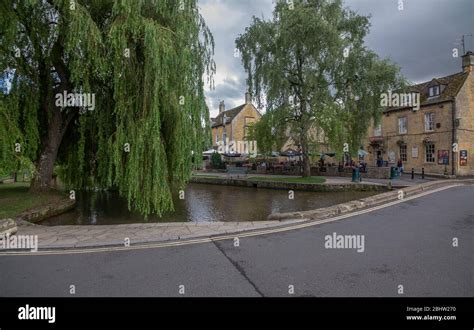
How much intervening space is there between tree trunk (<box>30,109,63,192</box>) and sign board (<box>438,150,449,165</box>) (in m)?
29.6

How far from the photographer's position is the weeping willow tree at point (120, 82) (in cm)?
898

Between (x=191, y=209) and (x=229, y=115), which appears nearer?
(x=191, y=209)

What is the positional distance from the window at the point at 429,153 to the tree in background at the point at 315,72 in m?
8.37

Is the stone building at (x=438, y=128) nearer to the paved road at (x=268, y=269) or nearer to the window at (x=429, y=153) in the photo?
the window at (x=429, y=153)

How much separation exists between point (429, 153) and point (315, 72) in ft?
49.5

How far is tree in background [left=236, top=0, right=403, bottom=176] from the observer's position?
69.1 feet

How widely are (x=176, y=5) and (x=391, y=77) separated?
18.9m

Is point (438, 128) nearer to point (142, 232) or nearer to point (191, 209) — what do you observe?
point (191, 209)

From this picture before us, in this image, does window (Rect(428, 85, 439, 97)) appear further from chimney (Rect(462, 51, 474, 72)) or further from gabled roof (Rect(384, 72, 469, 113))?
chimney (Rect(462, 51, 474, 72))

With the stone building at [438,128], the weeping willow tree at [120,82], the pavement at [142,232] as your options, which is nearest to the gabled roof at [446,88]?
the stone building at [438,128]

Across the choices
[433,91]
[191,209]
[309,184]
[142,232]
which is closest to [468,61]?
[433,91]

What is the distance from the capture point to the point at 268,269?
4.99m

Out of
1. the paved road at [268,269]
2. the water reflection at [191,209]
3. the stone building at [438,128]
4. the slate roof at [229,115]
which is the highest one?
the slate roof at [229,115]

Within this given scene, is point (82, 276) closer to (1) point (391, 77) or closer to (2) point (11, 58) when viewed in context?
(2) point (11, 58)
